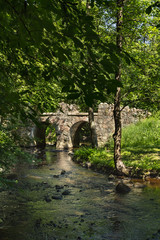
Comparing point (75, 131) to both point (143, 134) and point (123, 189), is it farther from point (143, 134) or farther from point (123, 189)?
point (123, 189)

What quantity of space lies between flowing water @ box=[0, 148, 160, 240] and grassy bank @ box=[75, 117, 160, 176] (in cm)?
166

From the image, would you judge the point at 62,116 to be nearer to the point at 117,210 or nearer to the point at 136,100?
the point at 136,100

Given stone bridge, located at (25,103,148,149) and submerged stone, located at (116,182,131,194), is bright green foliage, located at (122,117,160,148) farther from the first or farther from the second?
submerged stone, located at (116,182,131,194)

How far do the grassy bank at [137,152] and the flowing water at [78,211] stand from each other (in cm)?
166

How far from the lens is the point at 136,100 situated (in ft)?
41.8

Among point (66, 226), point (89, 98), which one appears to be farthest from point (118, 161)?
point (89, 98)

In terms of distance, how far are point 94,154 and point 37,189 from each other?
23.2ft

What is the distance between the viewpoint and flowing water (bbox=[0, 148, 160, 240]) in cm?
693

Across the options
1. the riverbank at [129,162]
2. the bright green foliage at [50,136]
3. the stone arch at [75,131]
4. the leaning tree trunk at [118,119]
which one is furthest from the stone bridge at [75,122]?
the leaning tree trunk at [118,119]

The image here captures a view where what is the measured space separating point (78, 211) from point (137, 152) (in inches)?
358

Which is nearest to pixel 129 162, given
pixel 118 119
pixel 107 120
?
pixel 118 119

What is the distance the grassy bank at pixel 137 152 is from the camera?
549 inches

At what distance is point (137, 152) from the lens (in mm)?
17109

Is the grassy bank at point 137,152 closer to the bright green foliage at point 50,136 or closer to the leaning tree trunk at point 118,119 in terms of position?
the leaning tree trunk at point 118,119
